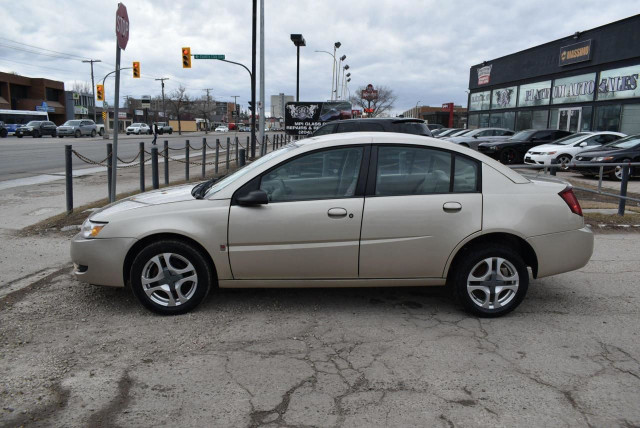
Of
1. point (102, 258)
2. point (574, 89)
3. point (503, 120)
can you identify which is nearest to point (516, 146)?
point (574, 89)

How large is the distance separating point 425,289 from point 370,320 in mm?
1094

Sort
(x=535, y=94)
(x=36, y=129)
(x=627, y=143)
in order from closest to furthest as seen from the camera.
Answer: (x=627, y=143) → (x=535, y=94) → (x=36, y=129)

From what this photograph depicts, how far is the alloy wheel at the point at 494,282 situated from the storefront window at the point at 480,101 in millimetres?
39268

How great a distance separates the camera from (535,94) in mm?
33875

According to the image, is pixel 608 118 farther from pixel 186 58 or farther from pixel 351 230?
pixel 351 230

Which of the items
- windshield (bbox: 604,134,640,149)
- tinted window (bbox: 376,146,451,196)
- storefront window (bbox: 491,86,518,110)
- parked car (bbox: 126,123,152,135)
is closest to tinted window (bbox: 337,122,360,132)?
tinted window (bbox: 376,146,451,196)

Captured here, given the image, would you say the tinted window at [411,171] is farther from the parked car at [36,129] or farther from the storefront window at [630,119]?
the parked car at [36,129]

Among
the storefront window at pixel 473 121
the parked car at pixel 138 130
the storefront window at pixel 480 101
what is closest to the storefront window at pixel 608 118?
the storefront window at pixel 480 101

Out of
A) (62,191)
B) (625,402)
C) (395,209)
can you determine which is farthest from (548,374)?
(62,191)

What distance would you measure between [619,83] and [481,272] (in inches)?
1047

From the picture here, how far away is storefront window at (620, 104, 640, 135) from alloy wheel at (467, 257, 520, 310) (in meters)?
24.9

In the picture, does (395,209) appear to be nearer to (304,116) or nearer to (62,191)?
(62,191)

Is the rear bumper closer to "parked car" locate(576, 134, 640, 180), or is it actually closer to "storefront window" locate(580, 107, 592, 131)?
"parked car" locate(576, 134, 640, 180)

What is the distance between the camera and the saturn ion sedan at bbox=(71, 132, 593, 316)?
4289mm
